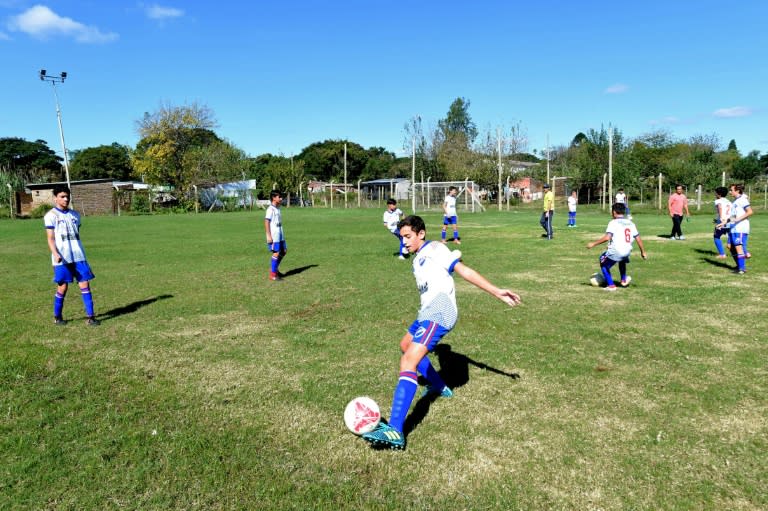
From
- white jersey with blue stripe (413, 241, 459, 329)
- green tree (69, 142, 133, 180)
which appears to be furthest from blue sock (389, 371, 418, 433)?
green tree (69, 142, 133, 180)

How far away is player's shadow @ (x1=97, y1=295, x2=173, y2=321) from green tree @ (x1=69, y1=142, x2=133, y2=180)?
93556 millimetres

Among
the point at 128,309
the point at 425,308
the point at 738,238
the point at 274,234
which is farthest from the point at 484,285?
the point at 738,238

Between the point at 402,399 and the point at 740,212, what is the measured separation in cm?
1187

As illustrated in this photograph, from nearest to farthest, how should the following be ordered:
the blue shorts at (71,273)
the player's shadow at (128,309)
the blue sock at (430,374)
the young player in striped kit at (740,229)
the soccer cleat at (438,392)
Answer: the blue sock at (430,374)
the soccer cleat at (438,392)
the blue shorts at (71,273)
the player's shadow at (128,309)
the young player in striped kit at (740,229)

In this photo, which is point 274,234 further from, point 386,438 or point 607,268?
point 386,438

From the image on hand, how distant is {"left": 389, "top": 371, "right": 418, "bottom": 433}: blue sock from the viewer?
178 inches

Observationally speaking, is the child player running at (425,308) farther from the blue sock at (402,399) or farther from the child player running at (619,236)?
the child player running at (619,236)

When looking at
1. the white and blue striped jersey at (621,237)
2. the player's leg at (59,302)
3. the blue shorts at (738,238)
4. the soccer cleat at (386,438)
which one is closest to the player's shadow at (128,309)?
the player's leg at (59,302)

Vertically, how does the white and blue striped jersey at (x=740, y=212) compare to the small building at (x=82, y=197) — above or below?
below

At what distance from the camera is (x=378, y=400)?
545 centimetres

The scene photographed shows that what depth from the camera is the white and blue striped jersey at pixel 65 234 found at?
8.32 metres

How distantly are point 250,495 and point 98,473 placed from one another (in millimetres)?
1281

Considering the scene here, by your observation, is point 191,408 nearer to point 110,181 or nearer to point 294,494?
point 294,494

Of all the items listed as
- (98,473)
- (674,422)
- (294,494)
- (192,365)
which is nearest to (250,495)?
(294,494)
